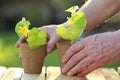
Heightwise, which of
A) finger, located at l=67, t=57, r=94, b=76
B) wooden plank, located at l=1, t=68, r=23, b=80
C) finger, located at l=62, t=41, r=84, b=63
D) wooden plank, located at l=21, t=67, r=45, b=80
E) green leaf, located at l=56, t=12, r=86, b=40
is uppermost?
green leaf, located at l=56, t=12, r=86, b=40

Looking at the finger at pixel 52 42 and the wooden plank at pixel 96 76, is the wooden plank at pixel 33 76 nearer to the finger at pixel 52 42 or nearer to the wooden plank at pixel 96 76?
the finger at pixel 52 42

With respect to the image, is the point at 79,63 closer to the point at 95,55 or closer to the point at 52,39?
the point at 95,55

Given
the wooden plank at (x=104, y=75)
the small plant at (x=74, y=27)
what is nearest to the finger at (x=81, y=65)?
the small plant at (x=74, y=27)

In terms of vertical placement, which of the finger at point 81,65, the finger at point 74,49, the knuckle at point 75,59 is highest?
the finger at point 74,49

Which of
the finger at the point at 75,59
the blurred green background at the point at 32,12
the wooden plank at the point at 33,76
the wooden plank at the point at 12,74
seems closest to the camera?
the finger at the point at 75,59

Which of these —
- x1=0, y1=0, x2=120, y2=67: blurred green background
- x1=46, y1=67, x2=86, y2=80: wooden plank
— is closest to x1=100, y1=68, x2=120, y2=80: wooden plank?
x1=46, y1=67, x2=86, y2=80: wooden plank

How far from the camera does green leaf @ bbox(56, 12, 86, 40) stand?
1489 millimetres

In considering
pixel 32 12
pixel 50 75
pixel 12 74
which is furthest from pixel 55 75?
pixel 32 12

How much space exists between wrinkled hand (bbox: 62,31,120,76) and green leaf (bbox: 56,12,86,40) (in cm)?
5

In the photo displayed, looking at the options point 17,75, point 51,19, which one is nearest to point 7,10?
point 51,19

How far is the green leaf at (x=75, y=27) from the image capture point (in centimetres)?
149

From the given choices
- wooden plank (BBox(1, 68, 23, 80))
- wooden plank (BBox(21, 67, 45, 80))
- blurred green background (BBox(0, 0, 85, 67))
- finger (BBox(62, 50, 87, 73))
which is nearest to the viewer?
finger (BBox(62, 50, 87, 73))

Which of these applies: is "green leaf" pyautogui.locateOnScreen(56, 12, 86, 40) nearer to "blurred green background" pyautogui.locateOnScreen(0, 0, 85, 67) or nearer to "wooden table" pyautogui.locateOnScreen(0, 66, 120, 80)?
"wooden table" pyautogui.locateOnScreen(0, 66, 120, 80)

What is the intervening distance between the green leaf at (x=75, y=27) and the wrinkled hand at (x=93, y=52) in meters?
0.05
